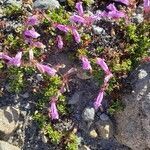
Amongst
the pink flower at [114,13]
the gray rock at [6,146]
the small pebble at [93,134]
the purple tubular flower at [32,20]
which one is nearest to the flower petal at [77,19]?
the pink flower at [114,13]

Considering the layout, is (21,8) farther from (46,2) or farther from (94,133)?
(94,133)

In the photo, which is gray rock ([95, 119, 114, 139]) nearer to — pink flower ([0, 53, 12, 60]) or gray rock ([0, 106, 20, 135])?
gray rock ([0, 106, 20, 135])

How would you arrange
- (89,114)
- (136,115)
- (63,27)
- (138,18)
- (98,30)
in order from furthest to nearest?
1. (138,18)
2. (98,30)
3. (63,27)
4. (89,114)
5. (136,115)

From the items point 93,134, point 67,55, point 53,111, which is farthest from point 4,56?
point 93,134

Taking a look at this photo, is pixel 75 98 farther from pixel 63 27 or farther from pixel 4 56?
pixel 4 56

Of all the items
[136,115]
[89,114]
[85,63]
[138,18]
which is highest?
[138,18]

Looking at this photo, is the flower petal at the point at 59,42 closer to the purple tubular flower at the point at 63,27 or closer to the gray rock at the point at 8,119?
the purple tubular flower at the point at 63,27

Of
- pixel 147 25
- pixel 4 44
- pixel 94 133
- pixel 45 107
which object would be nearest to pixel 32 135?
pixel 45 107
